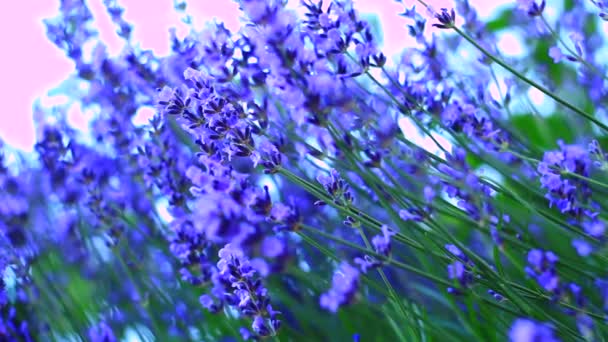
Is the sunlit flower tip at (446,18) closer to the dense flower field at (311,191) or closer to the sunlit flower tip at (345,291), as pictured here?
the dense flower field at (311,191)

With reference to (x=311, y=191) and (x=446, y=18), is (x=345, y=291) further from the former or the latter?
(x=446, y=18)

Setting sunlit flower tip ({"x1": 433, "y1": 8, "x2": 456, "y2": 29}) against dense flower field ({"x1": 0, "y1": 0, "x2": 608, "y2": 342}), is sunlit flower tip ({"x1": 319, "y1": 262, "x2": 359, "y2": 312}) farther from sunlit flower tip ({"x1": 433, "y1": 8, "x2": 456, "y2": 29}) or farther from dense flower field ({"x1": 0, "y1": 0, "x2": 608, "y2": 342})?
sunlit flower tip ({"x1": 433, "y1": 8, "x2": 456, "y2": 29})

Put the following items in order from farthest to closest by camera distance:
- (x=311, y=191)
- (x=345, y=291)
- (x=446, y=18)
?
(x=446, y=18)
(x=311, y=191)
(x=345, y=291)

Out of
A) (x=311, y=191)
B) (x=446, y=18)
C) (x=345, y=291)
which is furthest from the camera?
(x=446, y=18)

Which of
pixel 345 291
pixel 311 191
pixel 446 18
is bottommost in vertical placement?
pixel 345 291

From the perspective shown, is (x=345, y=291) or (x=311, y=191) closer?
(x=345, y=291)

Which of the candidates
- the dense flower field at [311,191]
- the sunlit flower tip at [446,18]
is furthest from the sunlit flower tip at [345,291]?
the sunlit flower tip at [446,18]

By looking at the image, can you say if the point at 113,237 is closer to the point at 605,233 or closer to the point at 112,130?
the point at 112,130

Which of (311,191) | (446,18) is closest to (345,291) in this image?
(311,191)

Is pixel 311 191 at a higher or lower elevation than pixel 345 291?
higher
